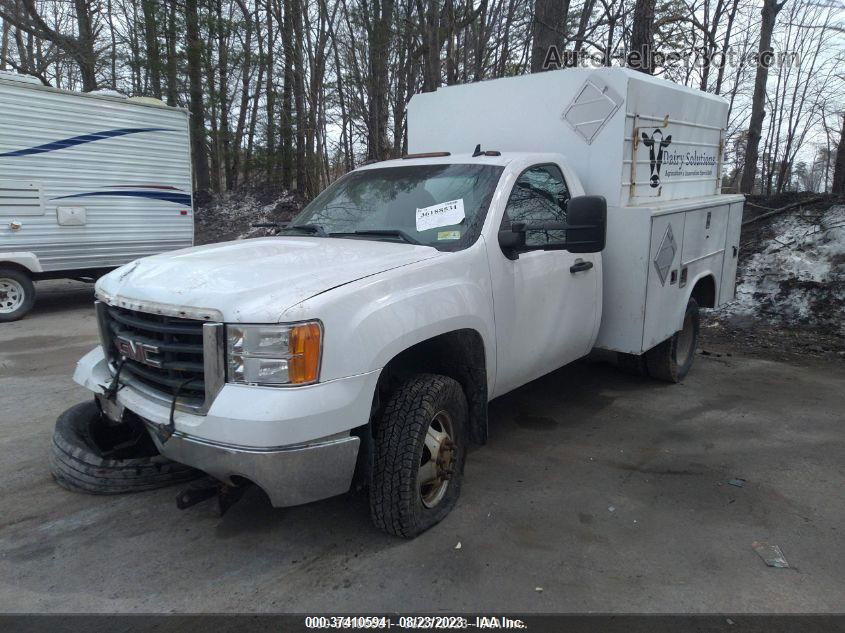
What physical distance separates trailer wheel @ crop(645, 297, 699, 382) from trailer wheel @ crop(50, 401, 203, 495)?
4.22 meters

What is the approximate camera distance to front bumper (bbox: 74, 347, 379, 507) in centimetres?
259

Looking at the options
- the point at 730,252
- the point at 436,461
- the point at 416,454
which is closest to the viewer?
the point at 416,454

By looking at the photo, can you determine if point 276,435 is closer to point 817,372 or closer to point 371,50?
point 817,372

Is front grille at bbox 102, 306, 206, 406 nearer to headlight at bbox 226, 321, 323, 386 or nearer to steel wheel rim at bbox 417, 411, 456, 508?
headlight at bbox 226, 321, 323, 386

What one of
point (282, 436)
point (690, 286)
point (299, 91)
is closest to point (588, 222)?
point (282, 436)

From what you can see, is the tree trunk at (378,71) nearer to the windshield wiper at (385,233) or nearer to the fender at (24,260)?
the fender at (24,260)

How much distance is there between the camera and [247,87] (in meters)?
19.0

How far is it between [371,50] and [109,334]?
536 inches

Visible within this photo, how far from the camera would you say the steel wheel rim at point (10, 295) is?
9.19 meters

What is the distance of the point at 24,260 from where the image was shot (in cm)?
926

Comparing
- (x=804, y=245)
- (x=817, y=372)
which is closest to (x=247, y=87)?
(x=804, y=245)

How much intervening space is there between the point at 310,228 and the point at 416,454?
1904 millimetres

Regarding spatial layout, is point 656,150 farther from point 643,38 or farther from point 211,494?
point 643,38

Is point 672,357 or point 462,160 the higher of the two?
point 462,160
